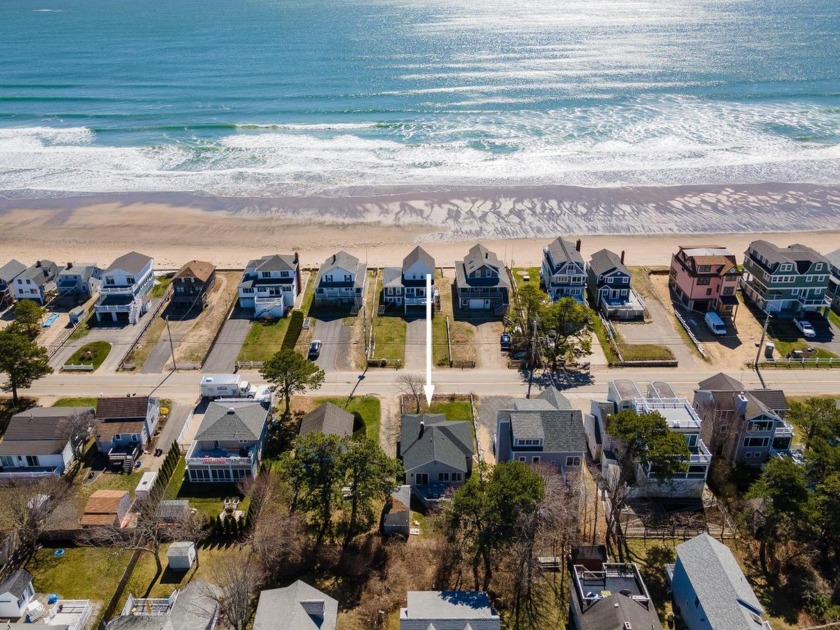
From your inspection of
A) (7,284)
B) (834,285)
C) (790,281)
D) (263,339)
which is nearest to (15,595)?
(263,339)

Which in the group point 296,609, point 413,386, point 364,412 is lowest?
point 364,412

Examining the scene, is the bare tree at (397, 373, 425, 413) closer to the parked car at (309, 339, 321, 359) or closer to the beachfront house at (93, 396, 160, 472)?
the parked car at (309, 339, 321, 359)

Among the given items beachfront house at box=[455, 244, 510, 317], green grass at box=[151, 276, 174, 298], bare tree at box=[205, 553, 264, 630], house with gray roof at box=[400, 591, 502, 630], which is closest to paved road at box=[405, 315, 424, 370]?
beachfront house at box=[455, 244, 510, 317]

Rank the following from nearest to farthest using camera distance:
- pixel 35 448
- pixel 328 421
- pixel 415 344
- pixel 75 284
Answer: pixel 35 448
pixel 328 421
pixel 415 344
pixel 75 284

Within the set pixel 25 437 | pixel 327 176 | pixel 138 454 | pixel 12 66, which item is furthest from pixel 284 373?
pixel 12 66

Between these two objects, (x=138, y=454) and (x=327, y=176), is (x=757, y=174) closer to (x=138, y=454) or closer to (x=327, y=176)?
(x=327, y=176)

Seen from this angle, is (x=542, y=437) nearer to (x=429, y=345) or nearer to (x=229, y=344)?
(x=429, y=345)
